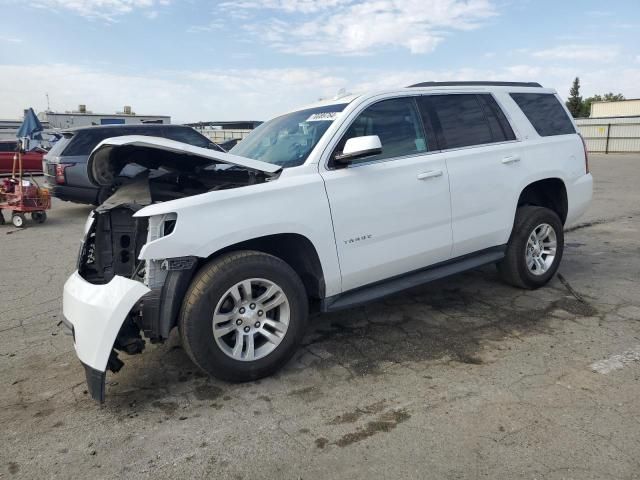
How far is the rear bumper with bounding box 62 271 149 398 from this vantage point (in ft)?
9.38

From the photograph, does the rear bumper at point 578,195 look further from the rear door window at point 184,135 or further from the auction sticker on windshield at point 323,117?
the rear door window at point 184,135

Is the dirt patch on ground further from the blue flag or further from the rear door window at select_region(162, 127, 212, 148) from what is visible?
the blue flag

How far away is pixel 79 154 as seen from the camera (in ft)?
31.9

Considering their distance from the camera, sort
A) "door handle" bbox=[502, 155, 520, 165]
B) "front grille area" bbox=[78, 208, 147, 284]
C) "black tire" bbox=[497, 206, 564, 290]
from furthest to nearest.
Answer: "black tire" bbox=[497, 206, 564, 290] < "door handle" bbox=[502, 155, 520, 165] < "front grille area" bbox=[78, 208, 147, 284]

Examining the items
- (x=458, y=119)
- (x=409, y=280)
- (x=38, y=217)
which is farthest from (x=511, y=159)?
(x=38, y=217)

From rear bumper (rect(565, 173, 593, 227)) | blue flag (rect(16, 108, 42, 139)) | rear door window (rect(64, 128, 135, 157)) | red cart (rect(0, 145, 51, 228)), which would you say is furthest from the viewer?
blue flag (rect(16, 108, 42, 139))

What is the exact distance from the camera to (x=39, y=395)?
127 inches

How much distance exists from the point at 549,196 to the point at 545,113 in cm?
83

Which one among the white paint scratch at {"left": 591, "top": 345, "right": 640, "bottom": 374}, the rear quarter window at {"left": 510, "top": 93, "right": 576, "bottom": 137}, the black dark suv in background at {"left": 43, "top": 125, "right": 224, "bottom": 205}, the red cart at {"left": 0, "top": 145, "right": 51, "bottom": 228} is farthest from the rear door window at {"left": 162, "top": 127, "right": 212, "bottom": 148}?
the white paint scratch at {"left": 591, "top": 345, "right": 640, "bottom": 374}

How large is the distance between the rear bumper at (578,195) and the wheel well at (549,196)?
0.21 feet

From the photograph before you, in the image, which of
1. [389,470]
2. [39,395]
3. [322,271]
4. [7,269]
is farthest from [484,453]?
[7,269]

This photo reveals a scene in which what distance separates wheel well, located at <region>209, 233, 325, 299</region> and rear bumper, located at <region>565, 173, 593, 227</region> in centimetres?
303

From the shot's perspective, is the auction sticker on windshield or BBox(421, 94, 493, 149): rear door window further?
BBox(421, 94, 493, 149): rear door window

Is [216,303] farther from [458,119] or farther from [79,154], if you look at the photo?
[79,154]
